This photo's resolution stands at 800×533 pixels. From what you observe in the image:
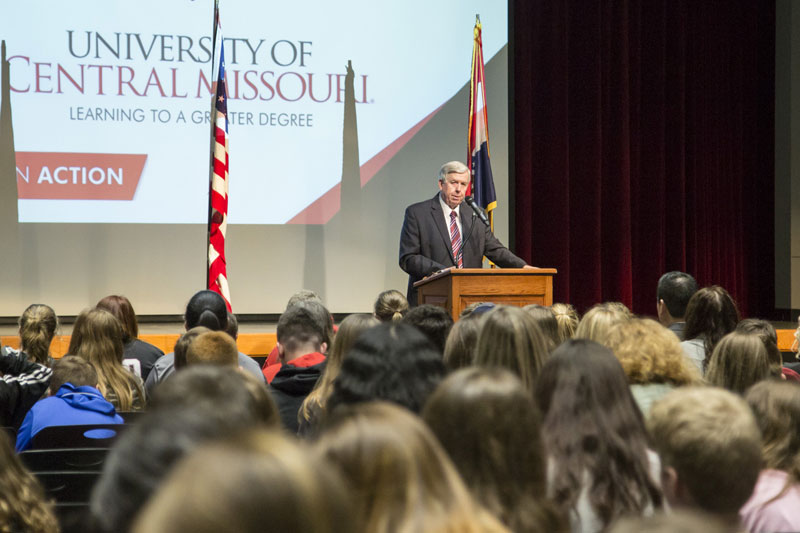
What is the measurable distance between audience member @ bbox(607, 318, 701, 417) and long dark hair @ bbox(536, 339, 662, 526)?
511 mm

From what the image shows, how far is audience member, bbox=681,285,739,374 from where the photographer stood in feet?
11.5

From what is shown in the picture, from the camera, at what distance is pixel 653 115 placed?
27.1 ft

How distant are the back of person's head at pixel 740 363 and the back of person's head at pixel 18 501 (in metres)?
1.93

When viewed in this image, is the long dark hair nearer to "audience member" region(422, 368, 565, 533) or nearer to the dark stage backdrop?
"audience member" region(422, 368, 565, 533)

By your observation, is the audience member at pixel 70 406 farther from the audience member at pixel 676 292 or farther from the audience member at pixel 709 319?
the audience member at pixel 676 292

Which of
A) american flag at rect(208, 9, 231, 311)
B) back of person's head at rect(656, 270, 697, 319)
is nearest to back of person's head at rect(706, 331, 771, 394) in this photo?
back of person's head at rect(656, 270, 697, 319)

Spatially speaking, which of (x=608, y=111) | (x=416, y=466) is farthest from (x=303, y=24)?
(x=416, y=466)

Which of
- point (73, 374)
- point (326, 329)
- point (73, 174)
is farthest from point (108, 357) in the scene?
point (73, 174)

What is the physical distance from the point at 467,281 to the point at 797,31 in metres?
5.62

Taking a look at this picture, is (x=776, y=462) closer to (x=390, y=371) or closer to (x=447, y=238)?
(x=390, y=371)

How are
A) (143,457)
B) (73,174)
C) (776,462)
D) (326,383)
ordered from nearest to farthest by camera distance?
1. (143,457)
2. (776,462)
3. (326,383)
4. (73,174)

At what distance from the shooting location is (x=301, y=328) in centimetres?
310

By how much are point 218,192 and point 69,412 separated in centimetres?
359

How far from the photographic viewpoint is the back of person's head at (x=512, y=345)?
2.28m
